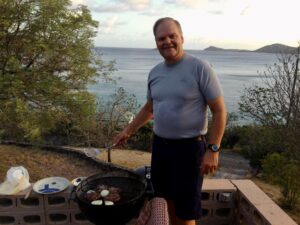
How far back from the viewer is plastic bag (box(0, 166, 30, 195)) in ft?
9.69

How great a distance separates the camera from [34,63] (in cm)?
523

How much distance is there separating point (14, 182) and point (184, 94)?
1.83 meters

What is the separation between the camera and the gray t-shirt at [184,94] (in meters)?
2.12

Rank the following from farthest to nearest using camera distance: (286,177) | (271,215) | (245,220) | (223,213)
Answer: (286,177), (223,213), (245,220), (271,215)

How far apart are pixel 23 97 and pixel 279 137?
7.16m

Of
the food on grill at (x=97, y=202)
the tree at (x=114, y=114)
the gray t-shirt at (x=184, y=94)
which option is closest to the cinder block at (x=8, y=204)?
the food on grill at (x=97, y=202)

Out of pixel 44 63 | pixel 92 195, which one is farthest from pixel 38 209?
pixel 44 63

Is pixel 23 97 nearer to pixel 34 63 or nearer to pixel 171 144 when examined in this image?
pixel 34 63

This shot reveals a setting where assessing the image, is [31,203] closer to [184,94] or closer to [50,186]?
[50,186]

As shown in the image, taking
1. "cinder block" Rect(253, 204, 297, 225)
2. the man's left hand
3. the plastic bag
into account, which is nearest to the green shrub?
"cinder block" Rect(253, 204, 297, 225)

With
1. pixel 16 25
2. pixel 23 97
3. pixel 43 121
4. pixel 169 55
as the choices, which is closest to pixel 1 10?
pixel 16 25

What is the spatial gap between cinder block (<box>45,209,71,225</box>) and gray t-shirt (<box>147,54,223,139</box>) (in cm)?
139

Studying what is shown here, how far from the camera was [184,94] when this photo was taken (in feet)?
7.10

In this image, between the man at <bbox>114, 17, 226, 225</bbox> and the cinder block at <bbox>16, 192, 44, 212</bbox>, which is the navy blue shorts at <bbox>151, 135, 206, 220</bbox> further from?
the cinder block at <bbox>16, 192, 44, 212</bbox>
